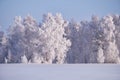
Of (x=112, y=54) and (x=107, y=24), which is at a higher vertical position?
(x=107, y=24)

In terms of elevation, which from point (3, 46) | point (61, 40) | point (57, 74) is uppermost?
point (61, 40)

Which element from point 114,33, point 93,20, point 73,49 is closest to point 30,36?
point 73,49

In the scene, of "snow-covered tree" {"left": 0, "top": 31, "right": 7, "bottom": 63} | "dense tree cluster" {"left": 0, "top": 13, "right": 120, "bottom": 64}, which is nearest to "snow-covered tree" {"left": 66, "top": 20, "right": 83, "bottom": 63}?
"dense tree cluster" {"left": 0, "top": 13, "right": 120, "bottom": 64}

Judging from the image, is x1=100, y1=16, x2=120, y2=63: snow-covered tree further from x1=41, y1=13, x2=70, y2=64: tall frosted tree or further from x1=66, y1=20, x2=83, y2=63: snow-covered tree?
x1=41, y1=13, x2=70, y2=64: tall frosted tree

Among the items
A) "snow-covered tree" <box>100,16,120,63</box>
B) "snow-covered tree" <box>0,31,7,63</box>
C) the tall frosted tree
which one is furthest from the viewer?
the tall frosted tree

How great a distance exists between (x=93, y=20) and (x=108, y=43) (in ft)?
1.27

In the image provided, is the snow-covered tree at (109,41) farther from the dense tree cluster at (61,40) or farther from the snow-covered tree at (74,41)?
the snow-covered tree at (74,41)

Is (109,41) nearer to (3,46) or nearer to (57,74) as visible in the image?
(3,46)

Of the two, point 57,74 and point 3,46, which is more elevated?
point 3,46

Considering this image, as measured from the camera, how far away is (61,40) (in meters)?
4.18

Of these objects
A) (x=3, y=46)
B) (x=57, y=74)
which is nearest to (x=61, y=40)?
(x=3, y=46)

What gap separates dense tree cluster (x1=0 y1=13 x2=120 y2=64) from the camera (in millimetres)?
3693

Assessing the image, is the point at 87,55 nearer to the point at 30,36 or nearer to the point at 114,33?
the point at 114,33

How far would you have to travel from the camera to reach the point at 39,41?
13.5 ft
